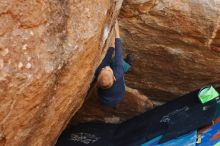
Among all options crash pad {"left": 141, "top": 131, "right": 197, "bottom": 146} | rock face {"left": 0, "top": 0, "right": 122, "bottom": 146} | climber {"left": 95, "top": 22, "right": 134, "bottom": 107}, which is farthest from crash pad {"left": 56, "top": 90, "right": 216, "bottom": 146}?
rock face {"left": 0, "top": 0, "right": 122, "bottom": 146}

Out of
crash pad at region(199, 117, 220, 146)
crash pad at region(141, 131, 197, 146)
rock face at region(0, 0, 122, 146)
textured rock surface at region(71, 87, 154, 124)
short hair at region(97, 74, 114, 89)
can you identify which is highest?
rock face at region(0, 0, 122, 146)

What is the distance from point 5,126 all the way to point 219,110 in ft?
7.95

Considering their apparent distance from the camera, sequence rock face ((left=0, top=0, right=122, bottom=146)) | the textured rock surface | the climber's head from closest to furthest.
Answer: rock face ((left=0, top=0, right=122, bottom=146)) < the climber's head < the textured rock surface

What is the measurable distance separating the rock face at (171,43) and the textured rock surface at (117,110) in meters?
0.11

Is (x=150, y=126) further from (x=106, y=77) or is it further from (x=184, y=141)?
(x=106, y=77)

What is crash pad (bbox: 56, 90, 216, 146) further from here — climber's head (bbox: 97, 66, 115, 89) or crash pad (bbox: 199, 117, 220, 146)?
climber's head (bbox: 97, 66, 115, 89)

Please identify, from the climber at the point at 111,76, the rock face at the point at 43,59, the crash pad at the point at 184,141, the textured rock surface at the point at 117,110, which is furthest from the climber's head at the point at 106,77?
the textured rock surface at the point at 117,110

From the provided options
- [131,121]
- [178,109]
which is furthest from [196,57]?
[131,121]

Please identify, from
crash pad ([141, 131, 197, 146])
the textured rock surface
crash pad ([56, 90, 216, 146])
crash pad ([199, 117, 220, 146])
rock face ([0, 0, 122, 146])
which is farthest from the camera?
the textured rock surface

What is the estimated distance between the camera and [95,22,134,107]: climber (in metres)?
3.78

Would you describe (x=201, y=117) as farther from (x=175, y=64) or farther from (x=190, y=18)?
(x=190, y=18)

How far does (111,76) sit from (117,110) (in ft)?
4.60

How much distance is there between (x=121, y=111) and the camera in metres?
5.16

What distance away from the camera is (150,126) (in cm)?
470
